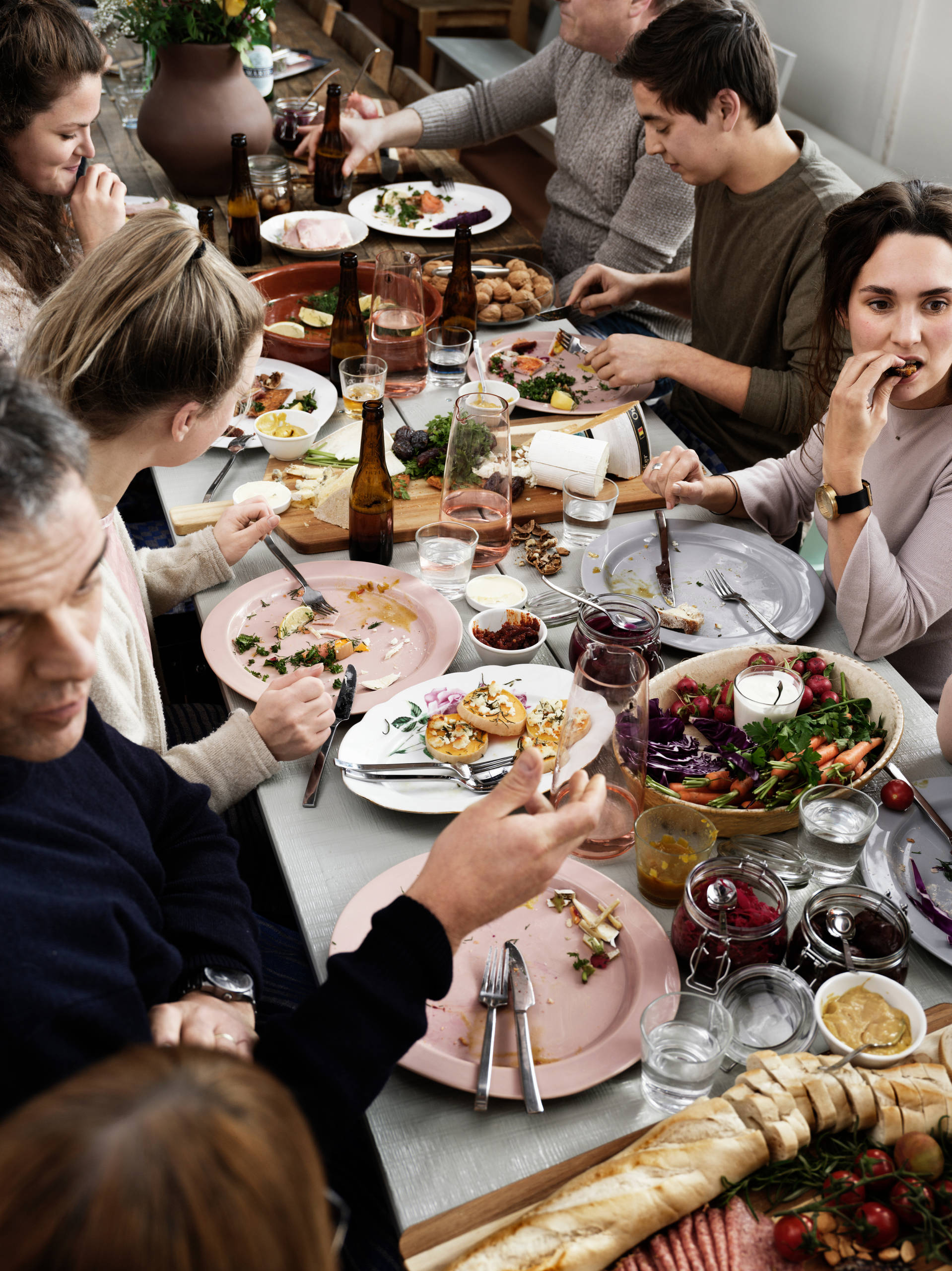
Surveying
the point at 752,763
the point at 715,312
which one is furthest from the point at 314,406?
the point at 752,763

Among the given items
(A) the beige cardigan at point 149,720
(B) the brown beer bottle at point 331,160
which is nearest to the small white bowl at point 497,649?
(A) the beige cardigan at point 149,720

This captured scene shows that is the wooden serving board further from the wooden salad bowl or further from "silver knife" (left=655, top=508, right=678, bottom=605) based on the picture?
"silver knife" (left=655, top=508, right=678, bottom=605)

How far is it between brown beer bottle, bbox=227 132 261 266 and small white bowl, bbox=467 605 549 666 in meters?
1.63

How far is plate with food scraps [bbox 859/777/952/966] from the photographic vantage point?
1215 mm

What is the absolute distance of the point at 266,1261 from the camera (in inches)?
19.7

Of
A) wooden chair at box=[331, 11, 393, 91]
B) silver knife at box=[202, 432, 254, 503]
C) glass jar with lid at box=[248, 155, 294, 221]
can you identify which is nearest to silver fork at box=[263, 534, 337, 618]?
silver knife at box=[202, 432, 254, 503]

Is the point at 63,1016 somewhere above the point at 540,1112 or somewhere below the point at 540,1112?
above

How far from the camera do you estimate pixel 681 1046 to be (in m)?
1.07

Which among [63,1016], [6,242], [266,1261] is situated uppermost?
[266,1261]

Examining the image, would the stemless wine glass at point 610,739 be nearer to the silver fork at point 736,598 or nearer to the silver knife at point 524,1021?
the silver knife at point 524,1021

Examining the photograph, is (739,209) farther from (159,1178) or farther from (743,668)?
(159,1178)

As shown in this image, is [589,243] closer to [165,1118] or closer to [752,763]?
[752,763]

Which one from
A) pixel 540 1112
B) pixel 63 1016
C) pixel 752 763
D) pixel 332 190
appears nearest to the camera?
pixel 63 1016

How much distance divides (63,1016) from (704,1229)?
0.60 metres
